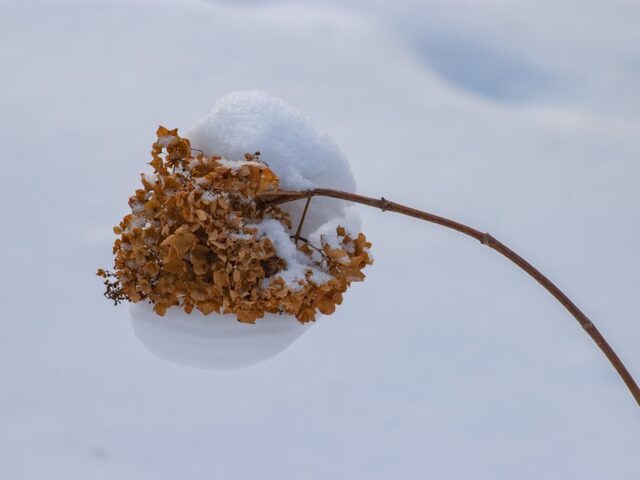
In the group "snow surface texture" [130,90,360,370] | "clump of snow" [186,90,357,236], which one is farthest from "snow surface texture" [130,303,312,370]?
"clump of snow" [186,90,357,236]

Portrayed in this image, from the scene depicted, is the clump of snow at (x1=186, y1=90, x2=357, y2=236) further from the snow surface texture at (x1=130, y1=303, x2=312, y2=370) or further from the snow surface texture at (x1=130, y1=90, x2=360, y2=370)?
the snow surface texture at (x1=130, y1=303, x2=312, y2=370)

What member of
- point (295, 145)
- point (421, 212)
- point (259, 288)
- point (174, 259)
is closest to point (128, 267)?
point (174, 259)

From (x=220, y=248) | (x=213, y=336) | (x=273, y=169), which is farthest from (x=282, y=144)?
(x=213, y=336)

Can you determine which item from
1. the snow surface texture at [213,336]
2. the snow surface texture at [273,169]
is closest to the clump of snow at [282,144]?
the snow surface texture at [273,169]

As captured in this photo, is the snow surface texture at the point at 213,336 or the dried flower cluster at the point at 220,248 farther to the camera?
the snow surface texture at the point at 213,336

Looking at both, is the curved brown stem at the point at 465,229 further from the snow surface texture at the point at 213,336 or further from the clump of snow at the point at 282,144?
the snow surface texture at the point at 213,336

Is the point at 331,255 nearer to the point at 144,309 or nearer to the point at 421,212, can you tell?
the point at 421,212
